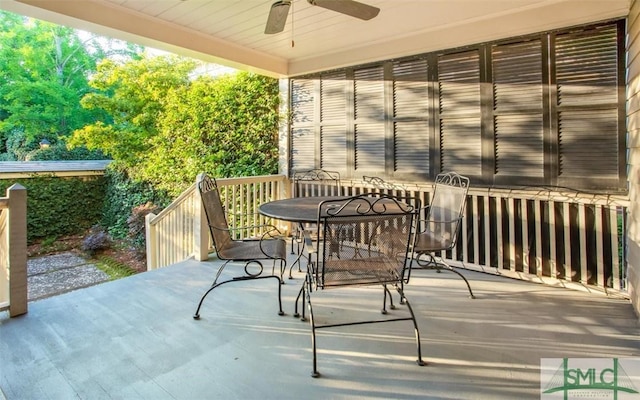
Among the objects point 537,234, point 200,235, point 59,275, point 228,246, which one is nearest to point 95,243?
point 59,275

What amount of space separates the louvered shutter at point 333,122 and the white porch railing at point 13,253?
10.6 ft

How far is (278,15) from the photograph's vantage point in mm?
2605

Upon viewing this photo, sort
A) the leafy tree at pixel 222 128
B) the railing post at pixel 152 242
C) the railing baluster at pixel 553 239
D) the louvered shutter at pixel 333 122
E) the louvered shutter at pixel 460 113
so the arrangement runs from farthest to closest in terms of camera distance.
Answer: the leafy tree at pixel 222 128 < the railing post at pixel 152 242 < the louvered shutter at pixel 333 122 < the louvered shutter at pixel 460 113 < the railing baluster at pixel 553 239

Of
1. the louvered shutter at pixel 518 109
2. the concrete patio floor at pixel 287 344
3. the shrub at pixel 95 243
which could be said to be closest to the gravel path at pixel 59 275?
the shrub at pixel 95 243

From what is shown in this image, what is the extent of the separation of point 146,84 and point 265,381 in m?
7.78

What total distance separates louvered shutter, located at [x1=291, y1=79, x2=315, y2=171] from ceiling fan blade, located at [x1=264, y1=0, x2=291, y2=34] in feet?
6.86

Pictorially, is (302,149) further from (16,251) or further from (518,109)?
(16,251)

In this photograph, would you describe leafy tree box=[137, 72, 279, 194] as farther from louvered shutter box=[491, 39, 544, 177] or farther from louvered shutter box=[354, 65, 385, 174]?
louvered shutter box=[491, 39, 544, 177]

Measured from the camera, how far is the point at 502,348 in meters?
2.11

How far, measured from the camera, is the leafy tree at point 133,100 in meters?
7.71

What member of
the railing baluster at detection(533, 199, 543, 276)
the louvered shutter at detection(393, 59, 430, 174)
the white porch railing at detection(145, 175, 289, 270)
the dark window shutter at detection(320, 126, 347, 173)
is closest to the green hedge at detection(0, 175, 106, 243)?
the white porch railing at detection(145, 175, 289, 270)

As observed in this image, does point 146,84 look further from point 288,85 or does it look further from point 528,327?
point 528,327

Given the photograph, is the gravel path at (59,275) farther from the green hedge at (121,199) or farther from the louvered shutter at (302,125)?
the louvered shutter at (302,125)

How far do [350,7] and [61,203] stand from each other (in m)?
9.00
